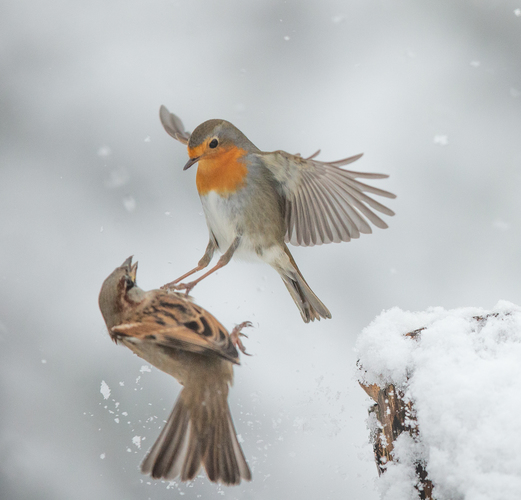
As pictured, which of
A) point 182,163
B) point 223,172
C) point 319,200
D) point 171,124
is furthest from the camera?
point 182,163

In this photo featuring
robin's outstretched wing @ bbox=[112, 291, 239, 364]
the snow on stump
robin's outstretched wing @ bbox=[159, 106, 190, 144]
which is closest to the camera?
the snow on stump

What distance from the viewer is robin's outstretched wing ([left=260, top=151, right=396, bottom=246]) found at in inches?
101

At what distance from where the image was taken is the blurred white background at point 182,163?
3.60 metres

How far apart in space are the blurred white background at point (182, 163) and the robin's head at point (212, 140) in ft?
3.10

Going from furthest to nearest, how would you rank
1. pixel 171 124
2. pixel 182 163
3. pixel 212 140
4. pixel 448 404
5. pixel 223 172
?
pixel 182 163 < pixel 171 124 < pixel 223 172 < pixel 212 140 < pixel 448 404

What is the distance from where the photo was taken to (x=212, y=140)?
2465mm

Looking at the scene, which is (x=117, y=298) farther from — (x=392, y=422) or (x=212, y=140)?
(x=392, y=422)

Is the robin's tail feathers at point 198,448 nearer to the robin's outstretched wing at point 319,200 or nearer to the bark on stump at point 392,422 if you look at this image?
the bark on stump at point 392,422

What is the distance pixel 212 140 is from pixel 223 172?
162 mm

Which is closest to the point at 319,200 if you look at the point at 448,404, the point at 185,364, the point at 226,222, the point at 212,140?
the point at 226,222

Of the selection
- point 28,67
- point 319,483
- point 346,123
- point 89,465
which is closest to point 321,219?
point 319,483

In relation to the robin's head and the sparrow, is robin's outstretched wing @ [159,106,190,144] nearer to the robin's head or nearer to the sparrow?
the robin's head

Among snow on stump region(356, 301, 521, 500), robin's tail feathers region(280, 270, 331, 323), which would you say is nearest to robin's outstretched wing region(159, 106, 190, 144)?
robin's tail feathers region(280, 270, 331, 323)

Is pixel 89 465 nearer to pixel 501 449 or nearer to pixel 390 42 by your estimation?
pixel 501 449
